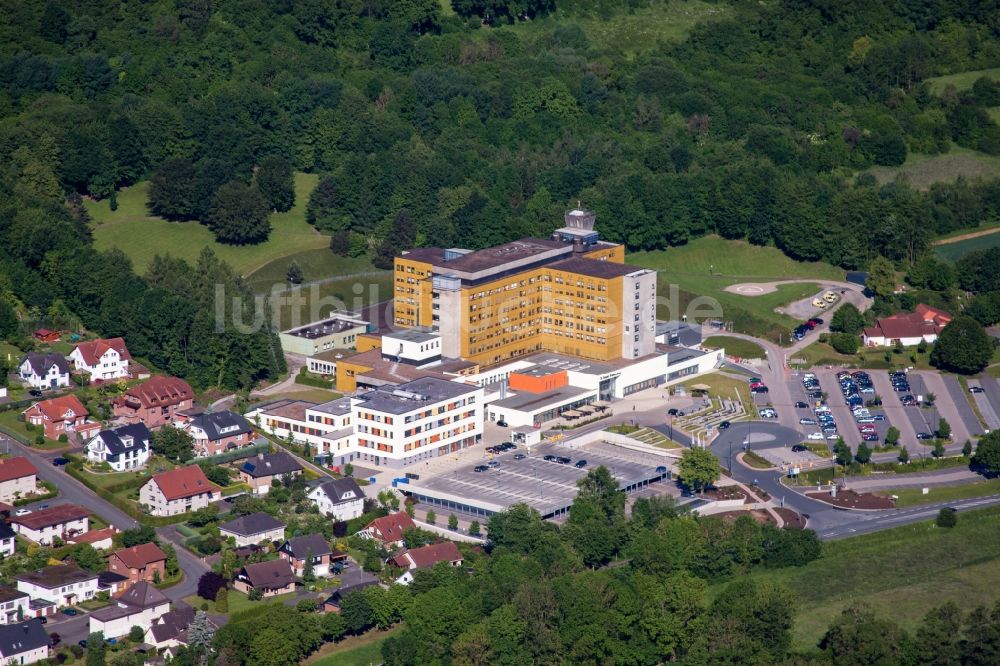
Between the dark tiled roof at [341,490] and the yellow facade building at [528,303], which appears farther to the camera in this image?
the yellow facade building at [528,303]

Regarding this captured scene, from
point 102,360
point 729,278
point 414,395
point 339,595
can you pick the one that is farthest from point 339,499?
point 729,278

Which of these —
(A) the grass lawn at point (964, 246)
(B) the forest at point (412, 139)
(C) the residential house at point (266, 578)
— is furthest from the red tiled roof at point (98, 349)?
(A) the grass lawn at point (964, 246)

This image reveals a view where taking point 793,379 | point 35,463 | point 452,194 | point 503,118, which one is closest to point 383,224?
point 452,194

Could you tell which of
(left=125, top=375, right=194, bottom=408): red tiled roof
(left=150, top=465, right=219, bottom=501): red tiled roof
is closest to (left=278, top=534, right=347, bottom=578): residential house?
(left=150, top=465, right=219, bottom=501): red tiled roof

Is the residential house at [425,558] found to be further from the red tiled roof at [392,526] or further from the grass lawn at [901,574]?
the grass lawn at [901,574]

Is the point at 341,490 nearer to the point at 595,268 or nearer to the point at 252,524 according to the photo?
the point at 252,524

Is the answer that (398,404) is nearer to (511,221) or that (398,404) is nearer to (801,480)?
(801,480)

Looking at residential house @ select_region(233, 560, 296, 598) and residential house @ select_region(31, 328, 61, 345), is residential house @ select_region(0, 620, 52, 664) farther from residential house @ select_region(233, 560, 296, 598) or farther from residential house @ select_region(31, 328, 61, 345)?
residential house @ select_region(31, 328, 61, 345)

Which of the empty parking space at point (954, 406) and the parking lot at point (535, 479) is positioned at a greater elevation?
the empty parking space at point (954, 406)
